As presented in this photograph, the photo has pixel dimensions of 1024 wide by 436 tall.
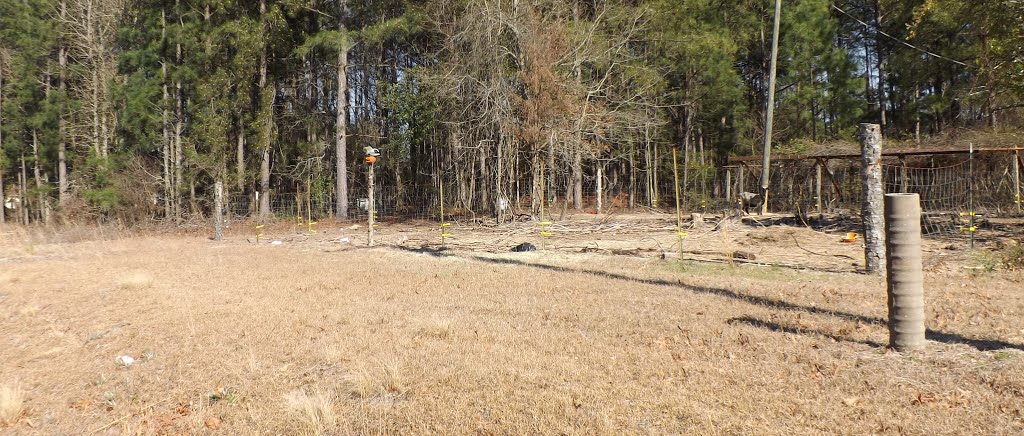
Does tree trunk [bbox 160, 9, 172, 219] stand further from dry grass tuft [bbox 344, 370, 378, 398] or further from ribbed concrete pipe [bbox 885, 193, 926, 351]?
ribbed concrete pipe [bbox 885, 193, 926, 351]

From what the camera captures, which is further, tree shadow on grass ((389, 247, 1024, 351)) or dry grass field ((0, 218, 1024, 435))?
tree shadow on grass ((389, 247, 1024, 351))

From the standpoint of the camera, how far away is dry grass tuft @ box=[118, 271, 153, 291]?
388 inches

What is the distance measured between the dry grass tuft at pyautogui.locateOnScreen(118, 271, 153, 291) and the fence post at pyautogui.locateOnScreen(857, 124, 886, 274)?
10.7 metres

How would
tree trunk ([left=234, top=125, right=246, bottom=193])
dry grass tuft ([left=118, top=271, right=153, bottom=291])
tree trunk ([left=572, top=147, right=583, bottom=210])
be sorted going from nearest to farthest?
dry grass tuft ([left=118, top=271, right=153, bottom=291]) → tree trunk ([left=572, top=147, right=583, bottom=210]) → tree trunk ([left=234, top=125, right=246, bottom=193])

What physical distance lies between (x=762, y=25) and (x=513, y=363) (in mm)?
27761

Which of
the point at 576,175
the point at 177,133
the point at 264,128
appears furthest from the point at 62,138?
the point at 576,175

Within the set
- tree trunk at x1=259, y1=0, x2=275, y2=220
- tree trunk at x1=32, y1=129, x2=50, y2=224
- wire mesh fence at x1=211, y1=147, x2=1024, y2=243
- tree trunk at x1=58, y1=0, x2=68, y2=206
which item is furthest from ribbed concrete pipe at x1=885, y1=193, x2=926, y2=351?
tree trunk at x1=58, y1=0, x2=68, y2=206

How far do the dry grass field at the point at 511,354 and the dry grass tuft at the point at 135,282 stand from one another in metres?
0.05

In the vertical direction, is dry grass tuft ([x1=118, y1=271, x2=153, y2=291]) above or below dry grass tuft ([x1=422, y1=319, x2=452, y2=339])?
above

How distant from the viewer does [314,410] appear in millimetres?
4062

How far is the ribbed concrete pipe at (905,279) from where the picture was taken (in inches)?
203

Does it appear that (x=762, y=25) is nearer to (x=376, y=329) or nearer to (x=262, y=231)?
(x=262, y=231)

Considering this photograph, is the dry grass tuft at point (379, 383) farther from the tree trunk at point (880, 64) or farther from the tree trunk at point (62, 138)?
the tree trunk at point (880, 64)

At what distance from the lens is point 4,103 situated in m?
29.5
